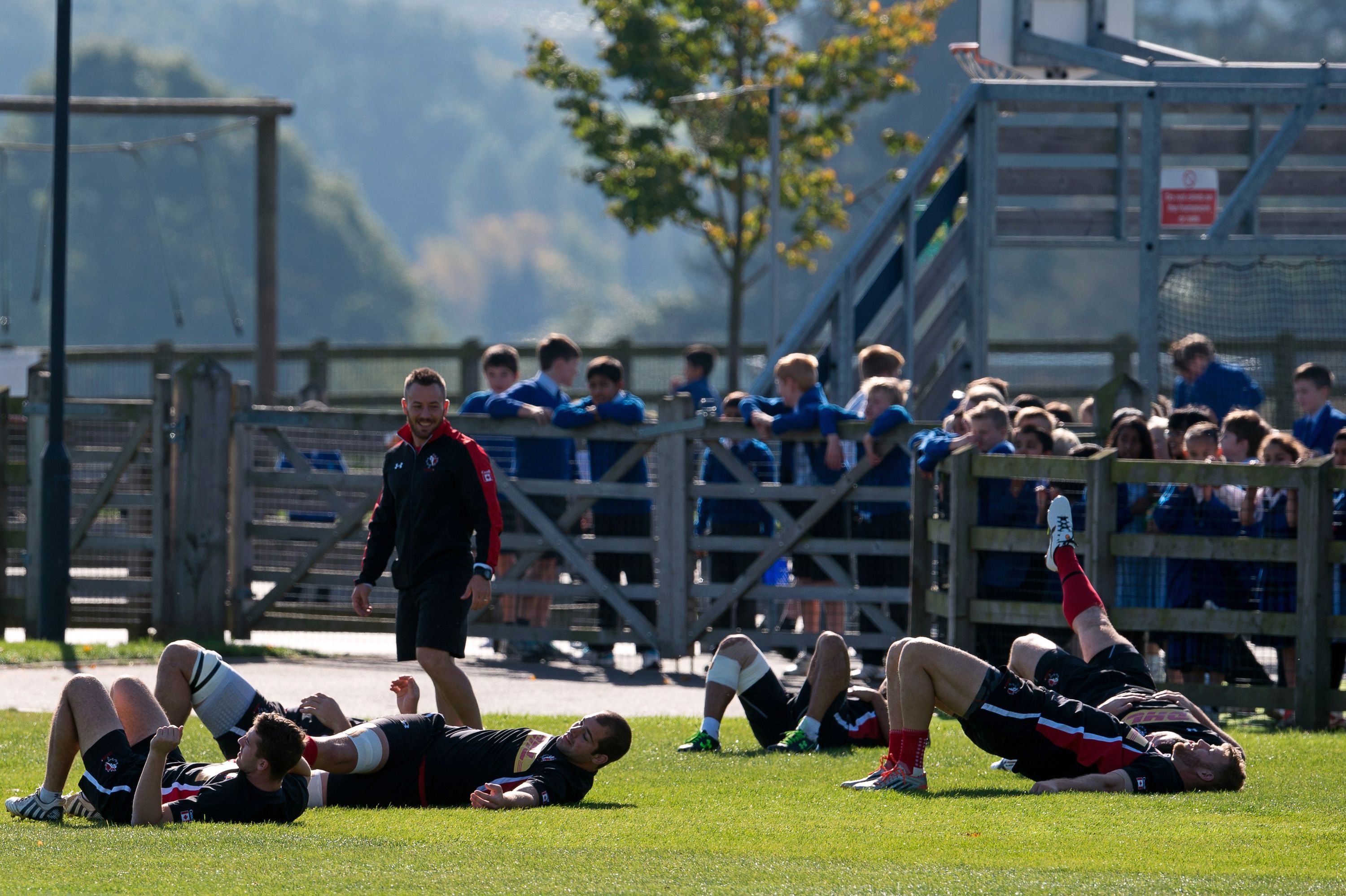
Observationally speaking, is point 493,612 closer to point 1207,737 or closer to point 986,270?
point 986,270

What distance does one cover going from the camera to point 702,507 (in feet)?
43.6

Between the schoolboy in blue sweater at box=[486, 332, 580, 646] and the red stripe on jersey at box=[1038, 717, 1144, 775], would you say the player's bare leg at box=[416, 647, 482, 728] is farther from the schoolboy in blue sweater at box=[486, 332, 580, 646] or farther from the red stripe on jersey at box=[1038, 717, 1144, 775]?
the schoolboy in blue sweater at box=[486, 332, 580, 646]

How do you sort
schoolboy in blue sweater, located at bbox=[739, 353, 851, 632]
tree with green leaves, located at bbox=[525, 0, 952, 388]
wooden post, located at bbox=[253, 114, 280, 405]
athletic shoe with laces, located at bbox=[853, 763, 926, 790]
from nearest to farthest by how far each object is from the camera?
1. athletic shoe with laces, located at bbox=[853, 763, 926, 790]
2. schoolboy in blue sweater, located at bbox=[739, 353, 851, 632]
3. wooden post, located at bbox=[253, 114, 280, 405]
4. tree with green leaves, located at bbox=[525, 0, 952, 388]

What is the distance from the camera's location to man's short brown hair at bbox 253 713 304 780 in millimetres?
6789

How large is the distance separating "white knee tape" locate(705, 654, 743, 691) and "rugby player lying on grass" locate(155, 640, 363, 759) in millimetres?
1998

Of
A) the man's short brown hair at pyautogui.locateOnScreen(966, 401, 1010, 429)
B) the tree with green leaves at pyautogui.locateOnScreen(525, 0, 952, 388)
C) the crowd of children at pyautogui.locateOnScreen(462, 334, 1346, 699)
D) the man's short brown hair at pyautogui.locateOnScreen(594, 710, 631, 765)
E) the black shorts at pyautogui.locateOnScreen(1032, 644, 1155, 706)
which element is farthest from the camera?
the tree with green leaves at pyautogui.locateOnScreen(525, 0, 952, 388)

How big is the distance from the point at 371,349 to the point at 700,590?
13.4 m

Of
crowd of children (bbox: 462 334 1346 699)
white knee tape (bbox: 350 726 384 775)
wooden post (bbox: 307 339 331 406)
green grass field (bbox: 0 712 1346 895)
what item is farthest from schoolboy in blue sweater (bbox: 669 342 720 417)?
wooden post (bbox: 307 339 331 406)

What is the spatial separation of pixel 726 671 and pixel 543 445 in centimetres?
465

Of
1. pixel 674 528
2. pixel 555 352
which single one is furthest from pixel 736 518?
pixel 555 352

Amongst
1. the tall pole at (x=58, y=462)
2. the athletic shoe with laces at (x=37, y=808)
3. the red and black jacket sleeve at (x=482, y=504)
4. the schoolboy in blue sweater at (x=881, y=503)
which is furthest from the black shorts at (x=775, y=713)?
the tall pole at (x=58, y=462)

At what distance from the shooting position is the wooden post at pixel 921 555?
11.6m

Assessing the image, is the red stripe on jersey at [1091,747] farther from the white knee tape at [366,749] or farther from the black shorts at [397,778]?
the white knee tape at [366,749]

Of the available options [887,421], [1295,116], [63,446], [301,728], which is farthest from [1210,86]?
[301,728]
